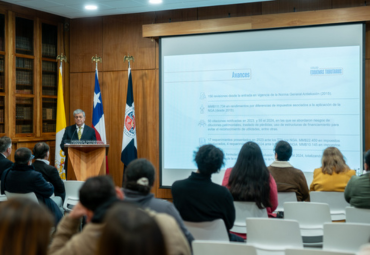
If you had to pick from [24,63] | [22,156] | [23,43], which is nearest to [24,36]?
[23,43]

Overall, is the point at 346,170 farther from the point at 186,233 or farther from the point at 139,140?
the point at 139,140

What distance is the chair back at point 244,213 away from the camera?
3693mm

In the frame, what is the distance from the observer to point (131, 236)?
106 centimetres

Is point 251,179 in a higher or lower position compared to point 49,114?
lower

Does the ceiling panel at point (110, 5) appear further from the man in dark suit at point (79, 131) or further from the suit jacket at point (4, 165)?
the suit jacket at point (4, 165)

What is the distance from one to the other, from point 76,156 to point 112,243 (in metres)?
5.28

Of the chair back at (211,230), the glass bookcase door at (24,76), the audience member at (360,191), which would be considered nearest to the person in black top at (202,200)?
the chair back at (211,230)

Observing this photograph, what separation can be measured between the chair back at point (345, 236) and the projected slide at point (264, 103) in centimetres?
345

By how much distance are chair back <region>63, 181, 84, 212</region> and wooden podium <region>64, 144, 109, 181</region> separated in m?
1.06

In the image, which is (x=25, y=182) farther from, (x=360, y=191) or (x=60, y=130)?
(x=60, y=130)

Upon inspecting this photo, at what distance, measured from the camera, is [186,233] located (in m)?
2.64

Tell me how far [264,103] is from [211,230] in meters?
3.74

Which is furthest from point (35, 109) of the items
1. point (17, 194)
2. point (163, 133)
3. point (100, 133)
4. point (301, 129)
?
point (301, 129)

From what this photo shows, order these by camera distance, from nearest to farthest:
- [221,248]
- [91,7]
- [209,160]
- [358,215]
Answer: [221,248] → [209,160] → [358,215] → [91,7]
